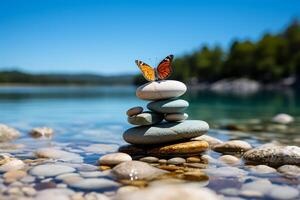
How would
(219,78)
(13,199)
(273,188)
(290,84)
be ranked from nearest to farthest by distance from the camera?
(13,199)
(273,188)
(290,84)
(219,78)

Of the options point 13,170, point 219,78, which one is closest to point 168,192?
point 13,170

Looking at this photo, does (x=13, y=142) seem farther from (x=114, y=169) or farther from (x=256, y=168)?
(x=256, y=168)

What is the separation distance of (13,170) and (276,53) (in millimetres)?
95332

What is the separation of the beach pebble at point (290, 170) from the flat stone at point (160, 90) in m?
3.13

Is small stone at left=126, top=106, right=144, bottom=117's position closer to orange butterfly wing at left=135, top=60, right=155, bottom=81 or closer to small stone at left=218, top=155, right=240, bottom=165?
orange butterfly wing at left=135, top=60, right=155, bottom=81

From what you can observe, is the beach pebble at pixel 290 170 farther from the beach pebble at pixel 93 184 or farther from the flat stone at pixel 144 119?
the beach pebble at pixel 93 184

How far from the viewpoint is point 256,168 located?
25.9ft

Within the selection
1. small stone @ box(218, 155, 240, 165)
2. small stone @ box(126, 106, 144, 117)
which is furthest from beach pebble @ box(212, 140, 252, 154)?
small stone @ box(126, 106, 144, 117)

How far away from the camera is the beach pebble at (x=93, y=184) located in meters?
6.39

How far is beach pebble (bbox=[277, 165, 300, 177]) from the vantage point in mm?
7508

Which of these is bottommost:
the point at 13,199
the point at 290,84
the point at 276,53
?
the point at 13,199

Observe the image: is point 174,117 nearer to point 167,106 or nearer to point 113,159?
point 167,106

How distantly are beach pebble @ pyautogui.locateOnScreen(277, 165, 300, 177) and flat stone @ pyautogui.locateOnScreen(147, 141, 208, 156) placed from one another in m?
2.22

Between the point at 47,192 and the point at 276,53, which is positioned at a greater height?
the point at 276,53
